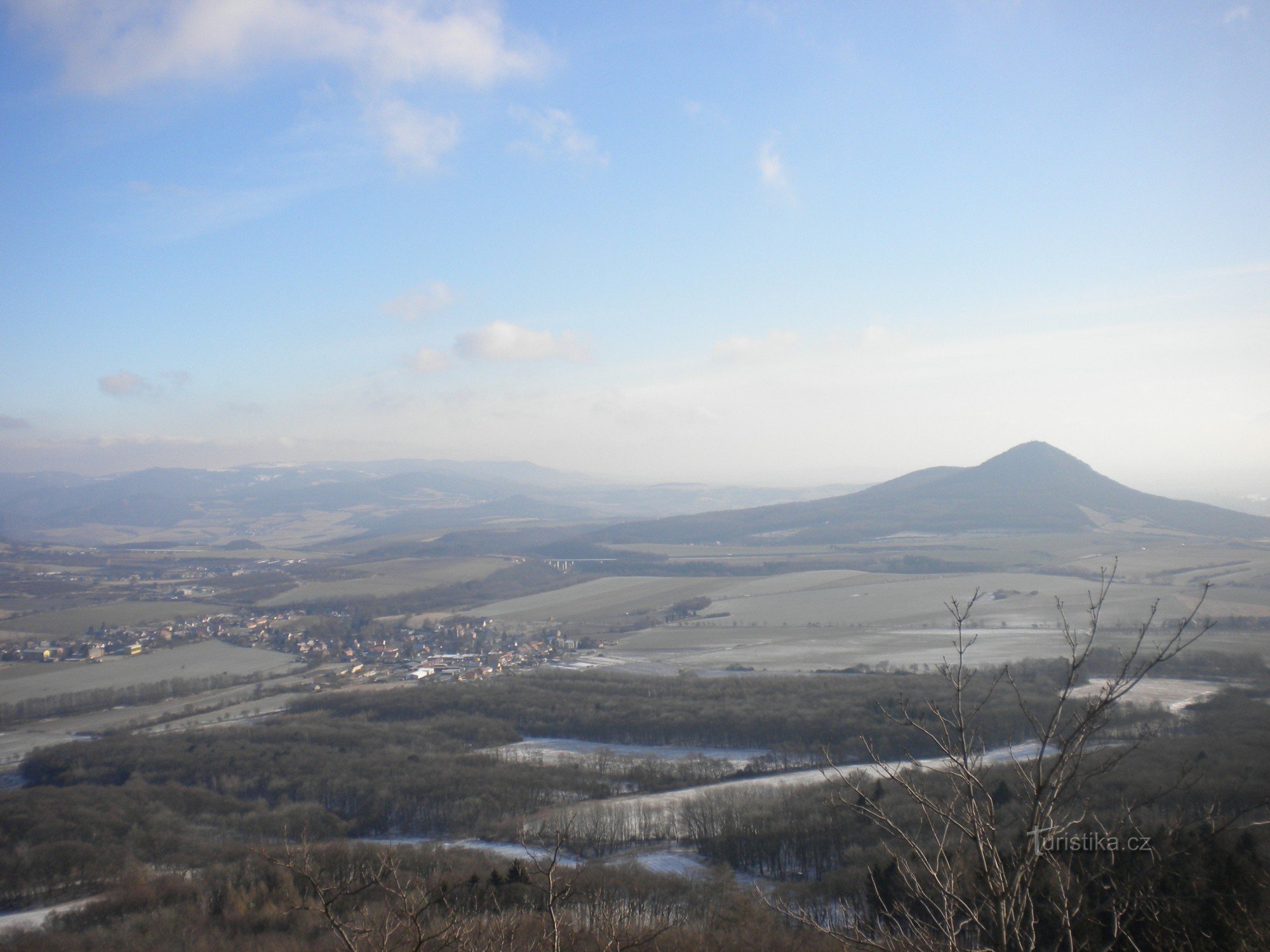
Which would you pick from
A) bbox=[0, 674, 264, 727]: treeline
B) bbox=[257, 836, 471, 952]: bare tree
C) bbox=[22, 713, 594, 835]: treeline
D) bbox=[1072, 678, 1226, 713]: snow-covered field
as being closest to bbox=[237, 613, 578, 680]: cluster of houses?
bbox=[0, 674, 264, 727]: treeline

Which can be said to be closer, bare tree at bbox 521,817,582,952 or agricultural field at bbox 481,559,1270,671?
bare tree at bbox 521,817,582,952

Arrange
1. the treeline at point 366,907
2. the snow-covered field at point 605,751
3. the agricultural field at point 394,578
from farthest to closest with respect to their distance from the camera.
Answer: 1. the agricultural field at point 394,578
2. the snow-covered field at point 605,751
3. the treeline at point 366,907

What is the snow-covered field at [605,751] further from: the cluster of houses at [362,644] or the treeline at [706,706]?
the cluster of houses at [362,644]

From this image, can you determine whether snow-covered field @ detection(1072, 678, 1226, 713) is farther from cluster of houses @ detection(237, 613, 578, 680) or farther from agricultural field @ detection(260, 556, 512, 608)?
agricultural field @ detection(260, 556, 512, 608)

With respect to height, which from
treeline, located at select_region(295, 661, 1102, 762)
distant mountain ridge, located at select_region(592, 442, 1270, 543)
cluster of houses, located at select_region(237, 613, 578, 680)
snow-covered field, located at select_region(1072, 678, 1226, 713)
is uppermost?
distant mountain ridge, located at select_region(592, 442, 1270, 543)

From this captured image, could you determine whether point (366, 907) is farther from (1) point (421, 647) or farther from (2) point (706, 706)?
(1) point (421, 647)

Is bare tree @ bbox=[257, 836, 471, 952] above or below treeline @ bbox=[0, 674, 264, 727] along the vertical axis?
above

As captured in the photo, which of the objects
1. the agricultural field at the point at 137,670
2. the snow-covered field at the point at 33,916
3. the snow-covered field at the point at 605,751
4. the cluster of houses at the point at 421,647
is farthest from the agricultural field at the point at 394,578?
the snow-covered field at the point at 33,916

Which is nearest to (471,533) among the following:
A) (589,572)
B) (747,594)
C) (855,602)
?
(589,572)

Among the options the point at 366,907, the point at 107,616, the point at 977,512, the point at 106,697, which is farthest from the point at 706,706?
the point at 977,512
